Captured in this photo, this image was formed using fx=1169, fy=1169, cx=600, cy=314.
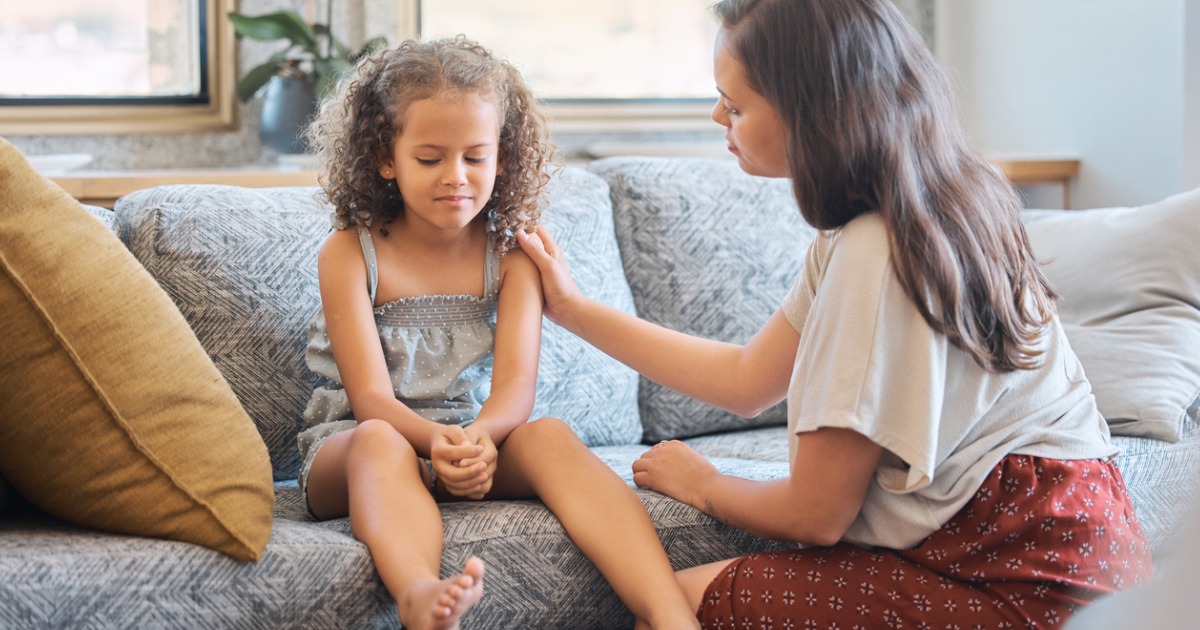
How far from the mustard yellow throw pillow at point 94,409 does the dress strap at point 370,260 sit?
15.4 inches

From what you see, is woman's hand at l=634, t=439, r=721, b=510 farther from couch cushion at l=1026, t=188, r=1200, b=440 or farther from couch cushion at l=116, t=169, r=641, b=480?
couch cushion at l=1026, t=188, r=1200, b=440

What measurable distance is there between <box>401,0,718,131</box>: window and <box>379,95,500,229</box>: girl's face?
1.65m

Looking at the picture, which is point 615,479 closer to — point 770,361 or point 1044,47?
point 770,361

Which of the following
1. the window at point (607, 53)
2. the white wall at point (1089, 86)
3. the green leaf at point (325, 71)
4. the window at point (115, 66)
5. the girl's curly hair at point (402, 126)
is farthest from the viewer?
the window at point (607, 53)

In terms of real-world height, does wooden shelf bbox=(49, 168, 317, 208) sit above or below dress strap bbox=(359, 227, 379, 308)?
above

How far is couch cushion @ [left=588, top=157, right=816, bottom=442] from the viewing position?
208 cm

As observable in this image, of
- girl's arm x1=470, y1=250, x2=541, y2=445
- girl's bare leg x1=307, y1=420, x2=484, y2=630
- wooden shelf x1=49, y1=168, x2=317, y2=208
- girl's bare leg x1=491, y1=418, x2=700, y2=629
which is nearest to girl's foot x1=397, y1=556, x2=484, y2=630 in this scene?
girl's bare leg x1=307, y1=420, x2=484, y2=630

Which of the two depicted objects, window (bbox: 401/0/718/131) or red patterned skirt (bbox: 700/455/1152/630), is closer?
red patterned skirt (bbox: 700/455/1152/630)

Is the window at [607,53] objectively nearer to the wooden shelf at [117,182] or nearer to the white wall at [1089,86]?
the white wall at [1089,86]

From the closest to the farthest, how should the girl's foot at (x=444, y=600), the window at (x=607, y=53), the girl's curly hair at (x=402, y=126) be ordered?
the girl's foot at (x=444, y=600)
the girl's curly hair at (x=402, y=126)
the window at (x=607, y=53)

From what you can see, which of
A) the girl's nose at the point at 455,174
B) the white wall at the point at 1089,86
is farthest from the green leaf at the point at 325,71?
the white wall at the point at 1089,86

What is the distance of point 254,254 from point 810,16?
0.93m

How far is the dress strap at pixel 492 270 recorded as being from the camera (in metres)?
1.70

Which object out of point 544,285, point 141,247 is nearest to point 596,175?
point 544,285
